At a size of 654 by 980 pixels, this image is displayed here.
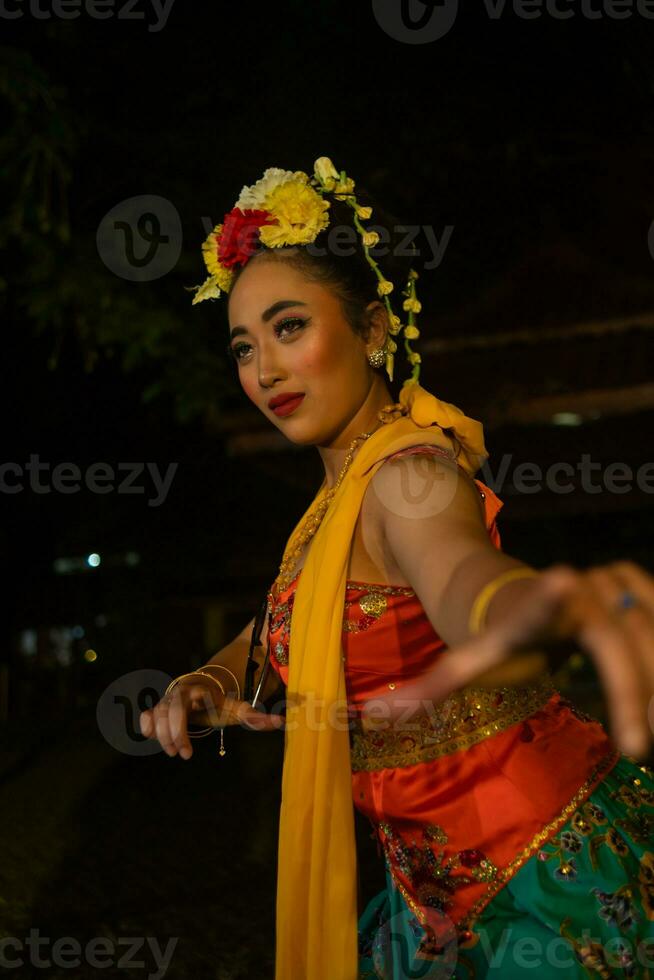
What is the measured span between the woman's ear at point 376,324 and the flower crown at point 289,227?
1 centimetres

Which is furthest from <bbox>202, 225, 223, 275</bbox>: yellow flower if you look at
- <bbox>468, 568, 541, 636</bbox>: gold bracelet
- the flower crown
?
<bbox>468, 568, 541, 636</bbox>: gold bracelet

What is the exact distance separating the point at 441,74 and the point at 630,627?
178 inches

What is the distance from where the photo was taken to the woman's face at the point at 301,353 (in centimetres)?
186

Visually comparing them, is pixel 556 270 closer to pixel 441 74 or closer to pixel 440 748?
pixel 441 74

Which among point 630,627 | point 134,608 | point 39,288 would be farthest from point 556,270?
point 630,627

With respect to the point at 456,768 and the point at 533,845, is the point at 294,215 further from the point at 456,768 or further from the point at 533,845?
the point at 533,845

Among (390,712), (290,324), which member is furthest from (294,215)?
(390,712)

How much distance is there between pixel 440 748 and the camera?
1.64m

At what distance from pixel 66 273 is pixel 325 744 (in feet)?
13.4

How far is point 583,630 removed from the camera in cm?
83

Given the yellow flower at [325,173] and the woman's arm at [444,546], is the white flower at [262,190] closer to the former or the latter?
the yellow flower at [325,173]

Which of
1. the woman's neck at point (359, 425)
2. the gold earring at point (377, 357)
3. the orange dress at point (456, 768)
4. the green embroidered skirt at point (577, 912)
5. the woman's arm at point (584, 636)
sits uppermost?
the gold earring at point (377, 357)

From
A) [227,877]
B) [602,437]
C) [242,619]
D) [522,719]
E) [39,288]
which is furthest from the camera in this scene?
[242,619]

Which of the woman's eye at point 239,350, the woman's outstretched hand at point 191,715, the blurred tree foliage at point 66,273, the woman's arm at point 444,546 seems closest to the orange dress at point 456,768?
the woman's arm at point 444,546
